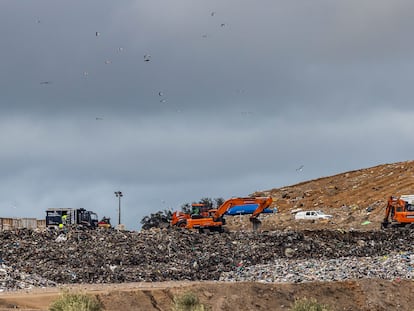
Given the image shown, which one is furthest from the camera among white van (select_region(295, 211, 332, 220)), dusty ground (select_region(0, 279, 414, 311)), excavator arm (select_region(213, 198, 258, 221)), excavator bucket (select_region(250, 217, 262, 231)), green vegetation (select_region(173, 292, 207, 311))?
white van (select_region(295, 211, 332, 220))

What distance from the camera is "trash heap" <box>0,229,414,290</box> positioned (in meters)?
30.8

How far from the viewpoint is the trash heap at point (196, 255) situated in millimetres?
30766

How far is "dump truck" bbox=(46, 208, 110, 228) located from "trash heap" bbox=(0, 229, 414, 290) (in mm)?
15123

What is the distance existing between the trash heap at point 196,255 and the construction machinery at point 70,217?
15.1m

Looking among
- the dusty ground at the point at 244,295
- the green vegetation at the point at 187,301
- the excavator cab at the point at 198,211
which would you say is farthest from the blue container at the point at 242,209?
the green vegetation at the point at 187,301

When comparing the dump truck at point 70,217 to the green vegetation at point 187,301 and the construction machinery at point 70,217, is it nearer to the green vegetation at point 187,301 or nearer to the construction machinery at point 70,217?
Answer: the construction machinery at point 70,217

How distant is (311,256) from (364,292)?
1180 centimetres

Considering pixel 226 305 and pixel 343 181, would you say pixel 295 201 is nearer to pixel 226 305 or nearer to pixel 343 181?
pixel 343 181

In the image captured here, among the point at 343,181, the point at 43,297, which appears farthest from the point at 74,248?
the point at 343,181

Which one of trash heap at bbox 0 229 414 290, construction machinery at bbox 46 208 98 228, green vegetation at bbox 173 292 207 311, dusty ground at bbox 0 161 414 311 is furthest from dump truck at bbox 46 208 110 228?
green vegetation at bbox 173 292 207 311

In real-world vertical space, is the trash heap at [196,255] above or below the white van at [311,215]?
below

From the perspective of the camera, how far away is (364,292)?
25.6 m

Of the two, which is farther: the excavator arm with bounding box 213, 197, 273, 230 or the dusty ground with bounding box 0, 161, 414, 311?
the excavator arm with bounding box 213, 197, 273, 230

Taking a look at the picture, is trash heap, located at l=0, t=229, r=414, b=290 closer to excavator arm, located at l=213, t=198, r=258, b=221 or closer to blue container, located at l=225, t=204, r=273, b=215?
excavator arm, located at l=213, t=198, r=258, b=221
